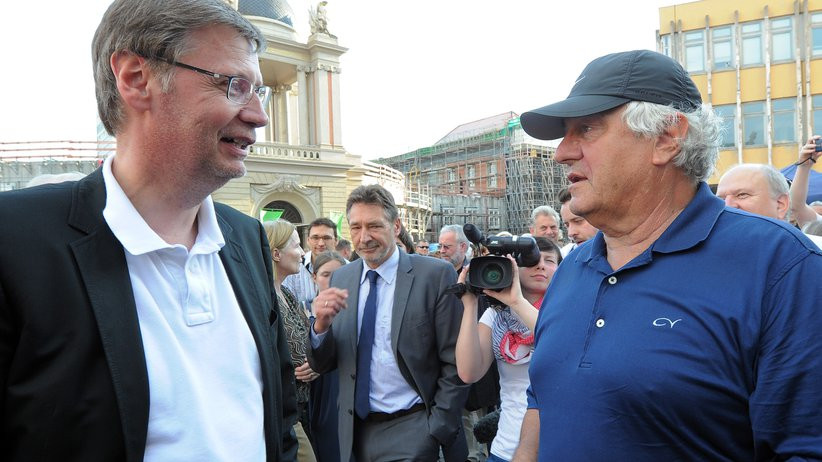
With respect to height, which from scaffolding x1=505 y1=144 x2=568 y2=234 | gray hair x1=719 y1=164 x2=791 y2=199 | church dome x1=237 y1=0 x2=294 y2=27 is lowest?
gray hair x1=719 y1=164 x2=791 y2=199

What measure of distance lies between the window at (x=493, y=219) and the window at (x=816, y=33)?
2084 centimetres

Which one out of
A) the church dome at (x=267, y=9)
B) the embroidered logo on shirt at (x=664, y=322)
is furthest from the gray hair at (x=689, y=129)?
the church dome at (x=267, y=9)

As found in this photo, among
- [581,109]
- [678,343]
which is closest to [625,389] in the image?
[678,343]

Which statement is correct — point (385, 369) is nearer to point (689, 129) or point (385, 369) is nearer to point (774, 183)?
point (689, 129)

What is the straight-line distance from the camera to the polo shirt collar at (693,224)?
1619 mm

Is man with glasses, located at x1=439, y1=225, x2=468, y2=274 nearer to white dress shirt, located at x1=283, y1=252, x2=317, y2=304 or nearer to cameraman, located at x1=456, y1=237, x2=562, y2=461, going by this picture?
white dress shirt, located at x1=283, y1=252, x2=317, y2=304

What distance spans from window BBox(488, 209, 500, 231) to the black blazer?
3800 cm

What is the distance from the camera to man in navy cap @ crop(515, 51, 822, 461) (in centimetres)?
139

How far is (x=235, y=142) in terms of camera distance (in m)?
1.63

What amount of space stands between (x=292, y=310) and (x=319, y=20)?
28527 mm

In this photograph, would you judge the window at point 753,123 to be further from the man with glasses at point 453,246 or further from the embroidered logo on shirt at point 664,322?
the embroidered logo on shirt at point 664,322

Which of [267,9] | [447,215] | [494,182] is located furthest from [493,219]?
[267,9]

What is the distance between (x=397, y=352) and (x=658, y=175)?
6.93 feet

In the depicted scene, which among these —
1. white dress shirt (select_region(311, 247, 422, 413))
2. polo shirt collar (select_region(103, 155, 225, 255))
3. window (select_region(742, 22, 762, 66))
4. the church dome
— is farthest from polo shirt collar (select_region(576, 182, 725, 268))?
the church dome
